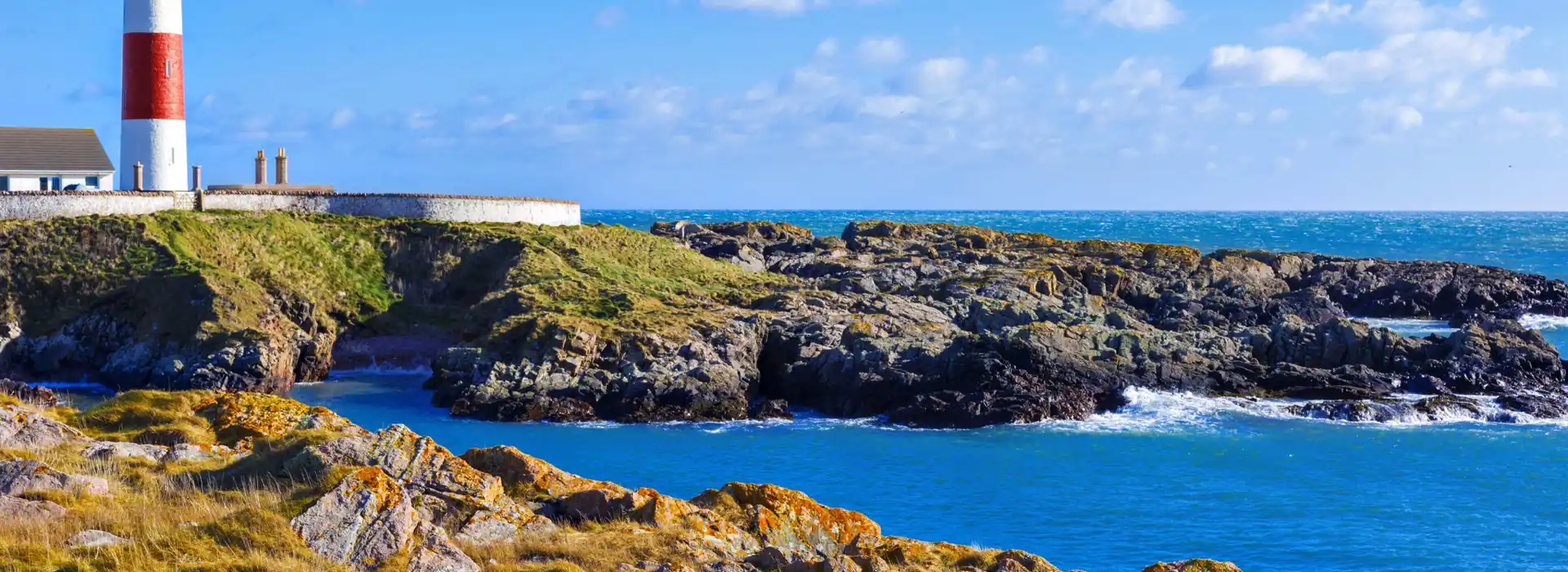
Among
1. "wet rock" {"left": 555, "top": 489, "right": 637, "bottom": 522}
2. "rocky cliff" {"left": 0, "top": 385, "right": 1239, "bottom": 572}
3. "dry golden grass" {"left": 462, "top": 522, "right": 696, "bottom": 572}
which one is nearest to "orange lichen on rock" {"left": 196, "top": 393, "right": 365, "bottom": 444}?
"rocky cliff" {"left": 0, "top": 385, "right": 1239, "bottom": 572}

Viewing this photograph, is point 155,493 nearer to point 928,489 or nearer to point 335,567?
point 335,567

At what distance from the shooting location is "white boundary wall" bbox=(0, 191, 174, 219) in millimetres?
43375

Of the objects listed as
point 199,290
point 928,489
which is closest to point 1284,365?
point 928,489

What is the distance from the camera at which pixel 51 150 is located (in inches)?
2141

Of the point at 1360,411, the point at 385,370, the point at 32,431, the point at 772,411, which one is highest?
the point at 32,431

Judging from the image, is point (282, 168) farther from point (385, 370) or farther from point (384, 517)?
point (384, 517)

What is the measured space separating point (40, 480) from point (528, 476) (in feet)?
12.9

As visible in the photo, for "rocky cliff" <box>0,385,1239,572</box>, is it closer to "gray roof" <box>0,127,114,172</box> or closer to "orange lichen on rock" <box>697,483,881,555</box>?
"orange lichen on rock" <box>697,483,881,555</box>

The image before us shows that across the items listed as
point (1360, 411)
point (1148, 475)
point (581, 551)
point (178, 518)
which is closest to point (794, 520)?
point (581, 551)

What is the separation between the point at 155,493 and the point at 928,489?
17413 mm

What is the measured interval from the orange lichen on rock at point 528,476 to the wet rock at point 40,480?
3162 mm

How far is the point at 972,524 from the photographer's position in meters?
→ 24.4

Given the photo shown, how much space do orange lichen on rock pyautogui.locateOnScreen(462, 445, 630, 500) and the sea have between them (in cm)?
1135

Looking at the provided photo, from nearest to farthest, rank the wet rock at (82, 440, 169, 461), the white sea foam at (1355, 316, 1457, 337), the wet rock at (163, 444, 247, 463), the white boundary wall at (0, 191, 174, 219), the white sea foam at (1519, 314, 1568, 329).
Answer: the wet rock at (82, 440, 169, 461)
the wet rock at (163, 444, 247, 463)
the white boundary wall at (0, 191, 174, 219)
the white sea foam at (1355, 316, 1457, 337)
the white sea foam at (1519, 314, 1568, 329)
